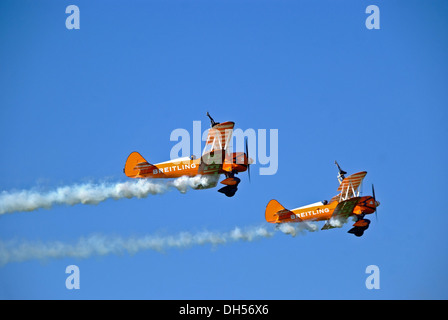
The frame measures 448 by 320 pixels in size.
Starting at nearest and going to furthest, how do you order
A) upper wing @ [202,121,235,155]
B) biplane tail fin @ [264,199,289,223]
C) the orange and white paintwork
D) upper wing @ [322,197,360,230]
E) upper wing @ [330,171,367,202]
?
upper wing @ [202,121,235,155] < upper wing @ [322,197,360,230] < the orange and white paintwork < upper wing @ [330,171,367,202] < biplane tail fin @ [264,199,289,223]

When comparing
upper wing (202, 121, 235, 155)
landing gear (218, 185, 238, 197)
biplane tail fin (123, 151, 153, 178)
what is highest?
upper wing (202, 121, 235, 155)

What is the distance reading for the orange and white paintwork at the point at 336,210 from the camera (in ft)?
242

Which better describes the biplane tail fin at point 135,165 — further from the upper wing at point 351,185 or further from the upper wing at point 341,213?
the upper wing at point 351,185

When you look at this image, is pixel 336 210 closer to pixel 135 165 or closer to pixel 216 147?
pixel 216 147

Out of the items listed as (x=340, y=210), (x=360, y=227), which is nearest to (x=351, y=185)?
(x=340, y=210)

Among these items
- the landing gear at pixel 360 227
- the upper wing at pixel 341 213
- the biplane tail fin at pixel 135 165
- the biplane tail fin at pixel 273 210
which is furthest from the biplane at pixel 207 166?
the landing gear at pixel 360 227

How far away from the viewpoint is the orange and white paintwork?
73.8 meters

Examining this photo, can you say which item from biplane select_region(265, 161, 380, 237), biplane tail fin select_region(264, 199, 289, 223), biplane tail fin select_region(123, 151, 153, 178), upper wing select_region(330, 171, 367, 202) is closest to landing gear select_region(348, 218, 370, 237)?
biplane select_region(265, 161, 380, 237)

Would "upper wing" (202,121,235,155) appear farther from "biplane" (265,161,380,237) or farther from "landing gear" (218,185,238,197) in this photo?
"biplane" (265,161,380,237)

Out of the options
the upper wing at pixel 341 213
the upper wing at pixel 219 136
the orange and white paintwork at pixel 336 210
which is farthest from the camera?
the orange and white paintwork at pixel 336 210

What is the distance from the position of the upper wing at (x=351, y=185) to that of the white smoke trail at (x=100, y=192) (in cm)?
962

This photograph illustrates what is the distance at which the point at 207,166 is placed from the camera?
70.6m

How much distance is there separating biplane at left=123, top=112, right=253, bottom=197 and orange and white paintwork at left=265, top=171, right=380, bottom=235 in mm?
5551
